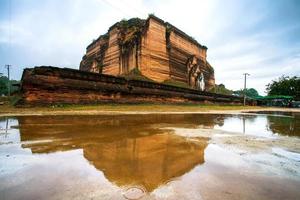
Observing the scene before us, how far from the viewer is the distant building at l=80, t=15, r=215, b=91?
23013 millimetres

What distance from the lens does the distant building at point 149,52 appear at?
75.5 ft

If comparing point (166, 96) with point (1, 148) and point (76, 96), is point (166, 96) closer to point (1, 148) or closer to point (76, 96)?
point (76, 96)

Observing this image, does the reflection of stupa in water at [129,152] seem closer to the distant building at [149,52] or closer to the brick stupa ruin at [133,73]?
the brick stupa ruin at [133,73]

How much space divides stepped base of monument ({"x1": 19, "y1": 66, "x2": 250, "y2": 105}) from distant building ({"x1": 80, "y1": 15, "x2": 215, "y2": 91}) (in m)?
5.12

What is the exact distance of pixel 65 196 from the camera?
1.97 m

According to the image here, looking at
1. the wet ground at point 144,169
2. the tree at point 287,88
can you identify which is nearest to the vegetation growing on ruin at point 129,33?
the wet ground at point 144,169

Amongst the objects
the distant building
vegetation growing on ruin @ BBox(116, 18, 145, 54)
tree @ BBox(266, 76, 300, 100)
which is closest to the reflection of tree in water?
the distant building

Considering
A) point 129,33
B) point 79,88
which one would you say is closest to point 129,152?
point 79,88

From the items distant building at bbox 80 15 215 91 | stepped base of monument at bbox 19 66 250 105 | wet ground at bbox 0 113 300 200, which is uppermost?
distant building at bbox 80 15 215 91

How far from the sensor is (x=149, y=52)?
23.3 m

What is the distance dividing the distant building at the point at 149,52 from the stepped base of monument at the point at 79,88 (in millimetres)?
5116

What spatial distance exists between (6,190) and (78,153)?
1453mm

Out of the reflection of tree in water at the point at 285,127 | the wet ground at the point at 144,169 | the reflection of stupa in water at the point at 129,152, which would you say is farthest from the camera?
the reflection of tree in water at the point at 285,127

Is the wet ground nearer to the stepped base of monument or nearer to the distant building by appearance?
the stepped base of monument
